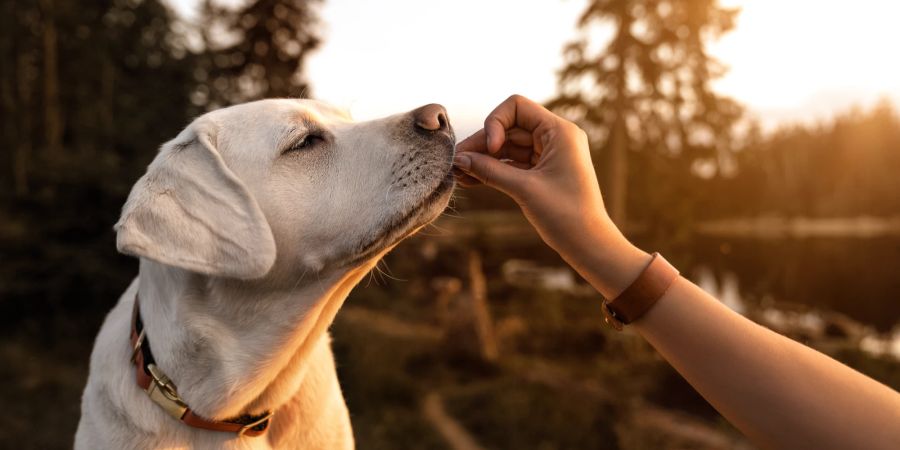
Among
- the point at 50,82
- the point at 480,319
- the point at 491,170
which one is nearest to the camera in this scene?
the point at 491,170

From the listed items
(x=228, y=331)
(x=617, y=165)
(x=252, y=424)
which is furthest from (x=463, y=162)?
(x=617, y=165)

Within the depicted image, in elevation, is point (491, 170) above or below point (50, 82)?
above

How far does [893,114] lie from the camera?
60.5 m

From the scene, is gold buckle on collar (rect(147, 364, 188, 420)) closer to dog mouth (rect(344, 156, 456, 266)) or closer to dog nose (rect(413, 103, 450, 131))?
dog mouth (rect(344, 156, 456, 266))

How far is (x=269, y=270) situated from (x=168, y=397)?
68 cm

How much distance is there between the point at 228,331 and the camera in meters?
2.44

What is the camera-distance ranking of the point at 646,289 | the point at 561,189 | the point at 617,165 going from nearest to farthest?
the point at 646,289, the point at 561,189, the point at 617,165

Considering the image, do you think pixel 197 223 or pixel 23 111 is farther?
pixel 23 111

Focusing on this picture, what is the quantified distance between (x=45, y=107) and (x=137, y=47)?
235 inches

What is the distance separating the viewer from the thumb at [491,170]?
201cm

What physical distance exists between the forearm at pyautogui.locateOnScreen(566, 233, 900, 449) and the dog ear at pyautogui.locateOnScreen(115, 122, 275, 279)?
133 cm

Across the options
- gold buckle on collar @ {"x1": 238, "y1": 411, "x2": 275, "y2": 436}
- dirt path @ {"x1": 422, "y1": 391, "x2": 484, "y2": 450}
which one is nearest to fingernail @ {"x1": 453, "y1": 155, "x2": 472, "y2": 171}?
gold buckle on collar @ {"x1": 238, "y1": 411, "x2": 275, "y2": 436}

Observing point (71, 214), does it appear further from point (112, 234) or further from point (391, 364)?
point (391, 364)

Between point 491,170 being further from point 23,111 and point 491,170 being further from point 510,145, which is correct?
point 23,111
